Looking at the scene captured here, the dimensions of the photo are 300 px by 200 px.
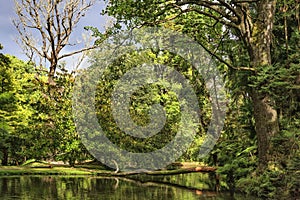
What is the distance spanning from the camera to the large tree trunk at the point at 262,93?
1266 centimetres

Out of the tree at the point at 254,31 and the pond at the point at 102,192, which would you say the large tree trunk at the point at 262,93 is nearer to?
the tree at the point at 254,31

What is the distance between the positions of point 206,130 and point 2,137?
625 inches

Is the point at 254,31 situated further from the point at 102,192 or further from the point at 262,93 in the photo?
the point at 102,192

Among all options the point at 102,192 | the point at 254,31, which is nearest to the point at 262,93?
the point at 254,31

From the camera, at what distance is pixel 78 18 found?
119ft

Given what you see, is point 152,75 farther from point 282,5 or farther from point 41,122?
point 282,5

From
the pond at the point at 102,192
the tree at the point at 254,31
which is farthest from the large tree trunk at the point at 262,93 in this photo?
the pond at the point at 102,192

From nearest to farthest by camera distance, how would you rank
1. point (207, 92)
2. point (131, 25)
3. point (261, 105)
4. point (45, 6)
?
point (261, 105), point (131, 25), point (207, 92), point (45, 6)

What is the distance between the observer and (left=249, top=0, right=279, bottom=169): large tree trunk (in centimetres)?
1266

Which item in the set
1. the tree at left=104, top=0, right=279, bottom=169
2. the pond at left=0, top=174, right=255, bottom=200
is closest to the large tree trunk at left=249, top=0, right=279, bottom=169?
the tree at left=104, top=0, right=279, bottom=169

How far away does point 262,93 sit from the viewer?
502 inches

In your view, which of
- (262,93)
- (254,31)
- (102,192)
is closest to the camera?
(262,93)

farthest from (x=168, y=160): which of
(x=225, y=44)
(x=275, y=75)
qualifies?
(x=275, y=75)

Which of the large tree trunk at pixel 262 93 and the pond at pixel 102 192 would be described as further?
the large tree trunk at pixel 262 93
